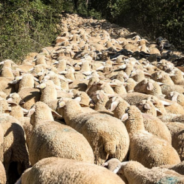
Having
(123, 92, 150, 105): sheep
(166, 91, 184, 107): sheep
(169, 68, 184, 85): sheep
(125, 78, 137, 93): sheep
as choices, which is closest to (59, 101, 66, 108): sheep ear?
(123, 92, 150, 105): sheep

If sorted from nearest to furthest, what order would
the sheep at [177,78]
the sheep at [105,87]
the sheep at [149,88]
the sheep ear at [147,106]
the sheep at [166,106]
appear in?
the sheep ear at [147,106]
the sheep at [166,106]
the sheep at [105,87]
the sheep at [149,88]
the sheep at [177,78]

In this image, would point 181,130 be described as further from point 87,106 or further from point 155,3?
point 155,3

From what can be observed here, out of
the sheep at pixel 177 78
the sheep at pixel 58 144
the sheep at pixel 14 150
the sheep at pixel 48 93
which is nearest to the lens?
the sheep at pixel 58 144

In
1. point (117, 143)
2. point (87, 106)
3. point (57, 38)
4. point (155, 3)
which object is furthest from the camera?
point (155, 3)

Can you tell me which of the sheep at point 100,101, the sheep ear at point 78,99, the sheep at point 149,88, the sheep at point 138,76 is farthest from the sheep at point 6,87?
the sheep at point 138,76

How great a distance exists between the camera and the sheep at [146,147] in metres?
4.09

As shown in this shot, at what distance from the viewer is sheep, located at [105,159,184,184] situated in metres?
2.96

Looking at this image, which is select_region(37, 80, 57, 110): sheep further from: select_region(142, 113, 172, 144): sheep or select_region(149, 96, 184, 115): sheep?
select_region(142, 113, 172, 144): sheep

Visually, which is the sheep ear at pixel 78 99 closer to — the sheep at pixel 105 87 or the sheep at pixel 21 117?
the sheep at pixel 21 117

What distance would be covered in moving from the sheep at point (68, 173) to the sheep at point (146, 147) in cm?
120

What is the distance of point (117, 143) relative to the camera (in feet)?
14.4

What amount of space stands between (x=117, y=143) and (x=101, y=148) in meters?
0.21

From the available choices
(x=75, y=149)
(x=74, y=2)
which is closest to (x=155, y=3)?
(x=74, y=2)

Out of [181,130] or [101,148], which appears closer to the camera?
[101,148]
